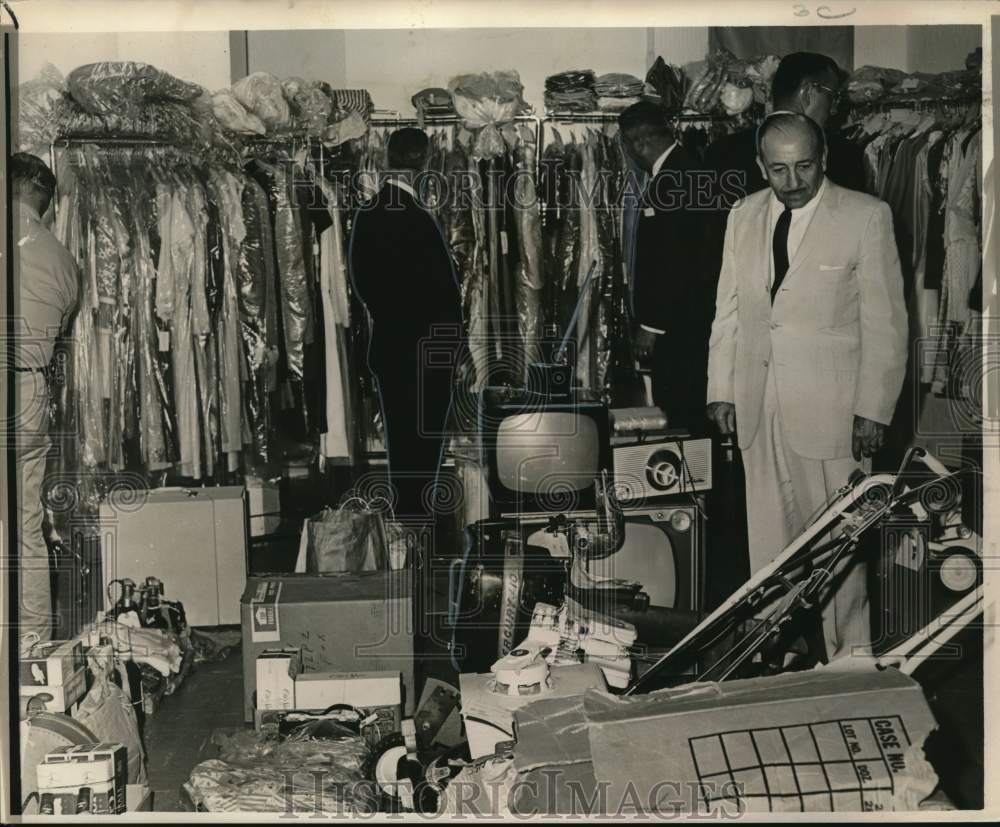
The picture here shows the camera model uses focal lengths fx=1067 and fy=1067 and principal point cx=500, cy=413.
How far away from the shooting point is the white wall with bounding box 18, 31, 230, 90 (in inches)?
129

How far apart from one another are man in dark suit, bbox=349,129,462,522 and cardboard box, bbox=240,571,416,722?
0.95ft

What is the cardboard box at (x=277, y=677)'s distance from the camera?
10.9ft

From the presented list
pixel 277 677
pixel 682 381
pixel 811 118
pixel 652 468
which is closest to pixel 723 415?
pixel 682 381

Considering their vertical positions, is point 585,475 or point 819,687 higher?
point 585,475

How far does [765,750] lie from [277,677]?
1492mm

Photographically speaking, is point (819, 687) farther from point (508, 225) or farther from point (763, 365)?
point (508, 225)

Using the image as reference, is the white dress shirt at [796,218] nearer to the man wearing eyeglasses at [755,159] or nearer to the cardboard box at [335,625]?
the man wearing eyeglasses at [755,159]

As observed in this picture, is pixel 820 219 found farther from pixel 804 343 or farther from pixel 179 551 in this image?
pixel 179 551

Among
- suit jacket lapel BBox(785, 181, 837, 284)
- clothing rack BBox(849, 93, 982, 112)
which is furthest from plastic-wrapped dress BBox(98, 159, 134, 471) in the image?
clothing rack BBox(849, 93, 982, 112)

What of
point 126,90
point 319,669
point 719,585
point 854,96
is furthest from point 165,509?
point 854,96

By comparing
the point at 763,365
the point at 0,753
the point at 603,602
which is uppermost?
the point at 763,365

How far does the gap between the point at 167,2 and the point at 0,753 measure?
7.81ft

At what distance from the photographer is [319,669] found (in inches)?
132

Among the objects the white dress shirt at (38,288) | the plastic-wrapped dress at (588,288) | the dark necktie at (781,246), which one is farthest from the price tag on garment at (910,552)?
the white dress shirt at (38,288)
